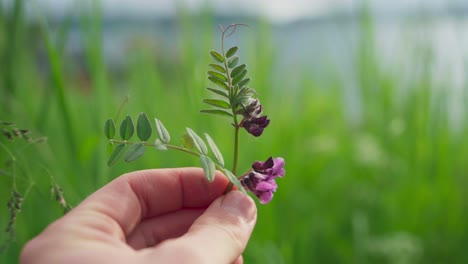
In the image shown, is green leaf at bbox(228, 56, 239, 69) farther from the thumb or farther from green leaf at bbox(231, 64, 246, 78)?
the thumb

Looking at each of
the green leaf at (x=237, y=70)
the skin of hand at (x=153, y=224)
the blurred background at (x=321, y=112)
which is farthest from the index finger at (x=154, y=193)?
the blurred background at (x=321, y=112)

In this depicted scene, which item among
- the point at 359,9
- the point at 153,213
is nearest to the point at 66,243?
the point at 153,213

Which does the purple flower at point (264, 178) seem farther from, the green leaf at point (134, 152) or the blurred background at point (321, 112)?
the blurred background at point (321, 112)

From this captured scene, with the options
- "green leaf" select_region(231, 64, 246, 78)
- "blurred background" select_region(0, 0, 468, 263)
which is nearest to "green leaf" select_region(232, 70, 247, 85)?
"green leaf" select_region(231, 64, 246, 78)

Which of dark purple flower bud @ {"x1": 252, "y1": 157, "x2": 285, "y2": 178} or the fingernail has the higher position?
dark purple flower bud @ {"x1": 252, "y1": 157, "x2": 285, "y2": 178}

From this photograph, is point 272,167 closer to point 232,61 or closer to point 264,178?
point 264,178

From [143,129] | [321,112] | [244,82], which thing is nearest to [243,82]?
[244,82]

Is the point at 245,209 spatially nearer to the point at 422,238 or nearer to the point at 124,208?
the point at 124,208
